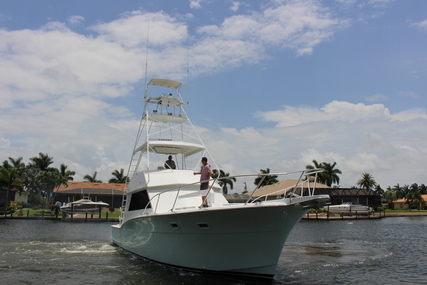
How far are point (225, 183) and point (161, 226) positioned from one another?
2545 inches

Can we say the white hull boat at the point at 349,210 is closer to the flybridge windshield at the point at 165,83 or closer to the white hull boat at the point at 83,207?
the white hull boat at the point at 83,207

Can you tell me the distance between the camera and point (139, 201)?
14328 mm

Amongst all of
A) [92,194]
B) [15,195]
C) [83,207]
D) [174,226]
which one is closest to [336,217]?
[83,207]

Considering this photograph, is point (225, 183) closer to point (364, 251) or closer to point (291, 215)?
point (364, 251)

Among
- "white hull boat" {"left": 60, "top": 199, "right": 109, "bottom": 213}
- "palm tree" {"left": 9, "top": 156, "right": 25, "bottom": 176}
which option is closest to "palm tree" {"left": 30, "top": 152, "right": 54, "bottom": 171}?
"palm tree" {"left": 9, "top": 156, "right": 25, "bottom": 176}

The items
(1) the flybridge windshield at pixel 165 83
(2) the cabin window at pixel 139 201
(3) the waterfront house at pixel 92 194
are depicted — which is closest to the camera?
(2) the cabin window at pixel 139 201

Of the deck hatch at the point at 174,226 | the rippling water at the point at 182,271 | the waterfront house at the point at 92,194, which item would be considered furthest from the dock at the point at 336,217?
the deck hatch at the point at 174,226

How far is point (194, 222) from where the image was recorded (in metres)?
10.2

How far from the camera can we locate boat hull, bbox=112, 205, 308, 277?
9578mm

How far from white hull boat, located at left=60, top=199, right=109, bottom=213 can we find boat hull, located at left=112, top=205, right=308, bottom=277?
116 feet

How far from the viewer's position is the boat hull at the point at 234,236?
31.4 ft

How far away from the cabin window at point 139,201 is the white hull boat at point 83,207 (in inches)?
1187

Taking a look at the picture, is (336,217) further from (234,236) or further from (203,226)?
(203,226)

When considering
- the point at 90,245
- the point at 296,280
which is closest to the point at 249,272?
the point at 296,280
